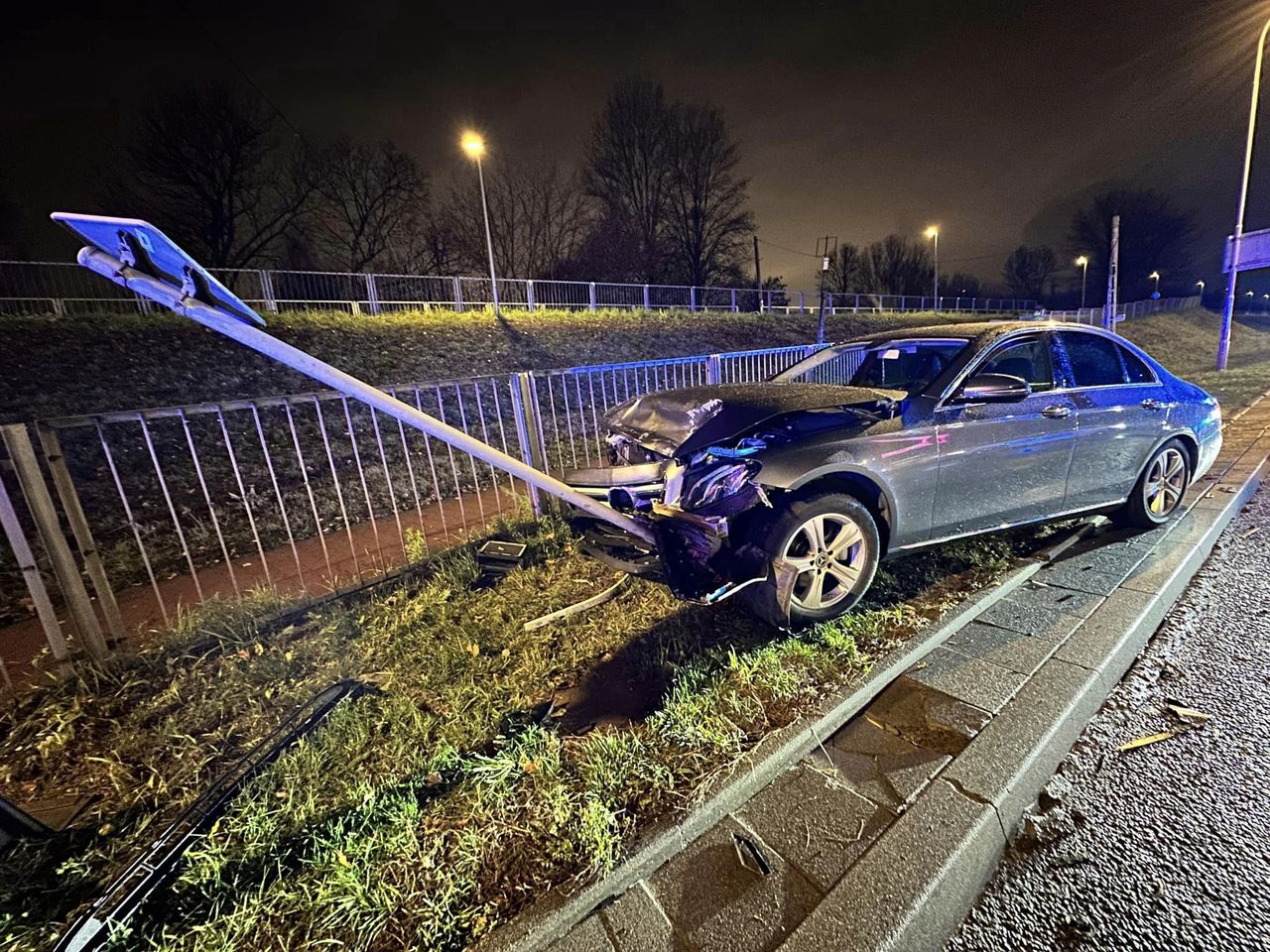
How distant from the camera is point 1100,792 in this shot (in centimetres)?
195

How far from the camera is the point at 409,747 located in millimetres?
2189

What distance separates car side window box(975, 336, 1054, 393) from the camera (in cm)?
354

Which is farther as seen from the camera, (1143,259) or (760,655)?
(1143,259)

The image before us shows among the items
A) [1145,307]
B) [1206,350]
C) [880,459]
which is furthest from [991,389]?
[1145,307]

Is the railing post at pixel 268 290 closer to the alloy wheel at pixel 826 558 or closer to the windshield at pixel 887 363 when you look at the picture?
the windshield at pixel 887 363

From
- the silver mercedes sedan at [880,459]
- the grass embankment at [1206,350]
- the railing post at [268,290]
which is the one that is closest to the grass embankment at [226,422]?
the silver mercedes sedan at [880,459]

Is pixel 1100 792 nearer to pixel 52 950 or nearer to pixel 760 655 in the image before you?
pixel 760 655

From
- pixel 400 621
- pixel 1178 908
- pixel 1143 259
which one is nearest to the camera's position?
pixel 1178 908

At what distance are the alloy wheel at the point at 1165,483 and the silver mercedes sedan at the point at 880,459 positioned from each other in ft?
0.09

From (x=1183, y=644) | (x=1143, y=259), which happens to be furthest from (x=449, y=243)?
(x=1143, y=259)

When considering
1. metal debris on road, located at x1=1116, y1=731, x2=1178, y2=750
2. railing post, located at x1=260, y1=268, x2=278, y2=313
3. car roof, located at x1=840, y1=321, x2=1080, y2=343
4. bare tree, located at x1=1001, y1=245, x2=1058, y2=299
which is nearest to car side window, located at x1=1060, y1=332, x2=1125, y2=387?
car roof, located at x1=840, y1=321, x2=1080, y2=343

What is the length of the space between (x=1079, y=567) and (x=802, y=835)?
3.09 metres

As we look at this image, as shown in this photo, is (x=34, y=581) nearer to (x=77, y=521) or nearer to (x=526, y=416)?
(x=77, y=521)

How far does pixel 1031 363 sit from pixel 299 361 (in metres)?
4.50
